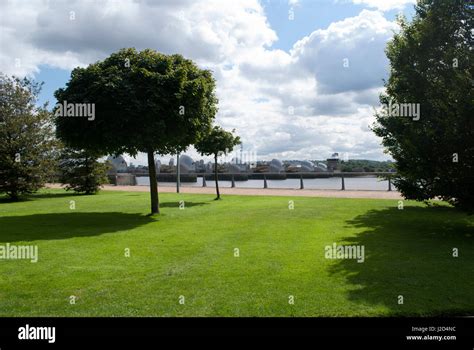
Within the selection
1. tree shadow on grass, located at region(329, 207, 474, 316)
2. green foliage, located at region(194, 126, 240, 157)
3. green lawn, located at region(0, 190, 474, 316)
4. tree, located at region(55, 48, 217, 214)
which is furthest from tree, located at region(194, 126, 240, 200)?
tree shadow on grass, located at region(329, 207, 474, 316)

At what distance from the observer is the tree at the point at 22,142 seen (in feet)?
82.7

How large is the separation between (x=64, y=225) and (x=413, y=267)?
11.2 m

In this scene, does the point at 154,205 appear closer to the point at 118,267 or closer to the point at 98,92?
the point at 98,92

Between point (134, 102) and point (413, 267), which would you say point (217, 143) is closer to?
point (134, 102)

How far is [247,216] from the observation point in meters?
16.4

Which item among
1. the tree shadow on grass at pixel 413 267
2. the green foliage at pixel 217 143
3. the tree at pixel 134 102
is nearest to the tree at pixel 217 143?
the green foliage at pixel 217 143

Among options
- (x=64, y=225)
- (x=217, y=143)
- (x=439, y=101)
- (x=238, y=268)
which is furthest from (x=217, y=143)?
(x=238, y=268)

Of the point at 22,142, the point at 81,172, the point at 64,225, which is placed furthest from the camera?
the point at 81,172

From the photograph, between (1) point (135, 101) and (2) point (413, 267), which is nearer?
(2) point (413, 267)

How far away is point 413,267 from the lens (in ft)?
27.5

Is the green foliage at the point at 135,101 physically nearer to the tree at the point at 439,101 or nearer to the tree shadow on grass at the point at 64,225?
the tree shadow on grass at the point at 64,225

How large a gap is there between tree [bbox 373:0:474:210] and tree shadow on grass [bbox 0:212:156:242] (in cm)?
940
